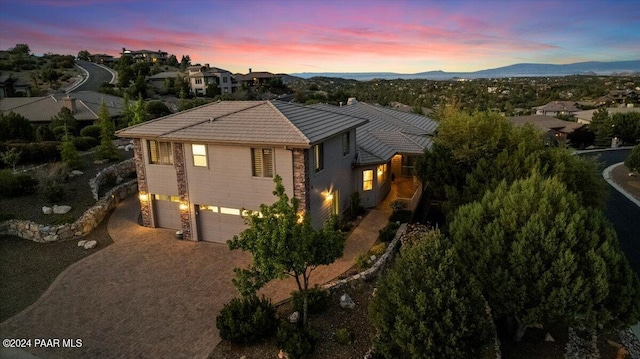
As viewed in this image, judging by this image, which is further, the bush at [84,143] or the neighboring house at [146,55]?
the neighboring house at [146,55]

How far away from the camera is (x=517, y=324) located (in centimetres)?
1361

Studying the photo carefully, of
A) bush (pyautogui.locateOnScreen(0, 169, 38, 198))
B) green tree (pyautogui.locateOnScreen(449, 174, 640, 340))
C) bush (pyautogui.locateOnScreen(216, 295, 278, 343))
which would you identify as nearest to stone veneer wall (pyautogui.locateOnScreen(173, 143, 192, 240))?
bush (pyautogui.locateOnScreen(216, 295, 278, 343))

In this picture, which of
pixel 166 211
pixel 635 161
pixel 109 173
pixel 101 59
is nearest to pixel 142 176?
pixel 166 211

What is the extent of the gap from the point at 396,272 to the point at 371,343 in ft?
7.88

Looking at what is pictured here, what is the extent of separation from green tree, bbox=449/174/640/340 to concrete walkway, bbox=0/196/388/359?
5891 millimetres

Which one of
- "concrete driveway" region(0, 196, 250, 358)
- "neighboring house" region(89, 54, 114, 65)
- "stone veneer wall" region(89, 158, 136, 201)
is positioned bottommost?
"concrete driveway" region(0, 196, 250, 358)

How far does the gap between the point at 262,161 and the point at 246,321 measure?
24.1 feet

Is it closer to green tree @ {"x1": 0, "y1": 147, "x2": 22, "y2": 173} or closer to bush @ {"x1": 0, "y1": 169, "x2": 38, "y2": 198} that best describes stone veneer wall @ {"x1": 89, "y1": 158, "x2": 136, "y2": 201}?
bush @ {"x1": 0, "y1": 169, "x2": 38, "y2": 198}

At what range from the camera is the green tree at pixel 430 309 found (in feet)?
31.3

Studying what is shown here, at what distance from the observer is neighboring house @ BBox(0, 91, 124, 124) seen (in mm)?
41750

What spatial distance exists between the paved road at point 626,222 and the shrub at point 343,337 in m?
14.7

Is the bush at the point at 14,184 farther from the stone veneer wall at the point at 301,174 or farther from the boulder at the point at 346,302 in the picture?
the boulder at the point at 346,302

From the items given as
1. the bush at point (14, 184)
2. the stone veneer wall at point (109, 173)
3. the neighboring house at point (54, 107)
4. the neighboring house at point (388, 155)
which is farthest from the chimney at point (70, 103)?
the neighboring house at point (388, 155)

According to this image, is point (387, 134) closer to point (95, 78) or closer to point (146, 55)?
point (95, 78)
